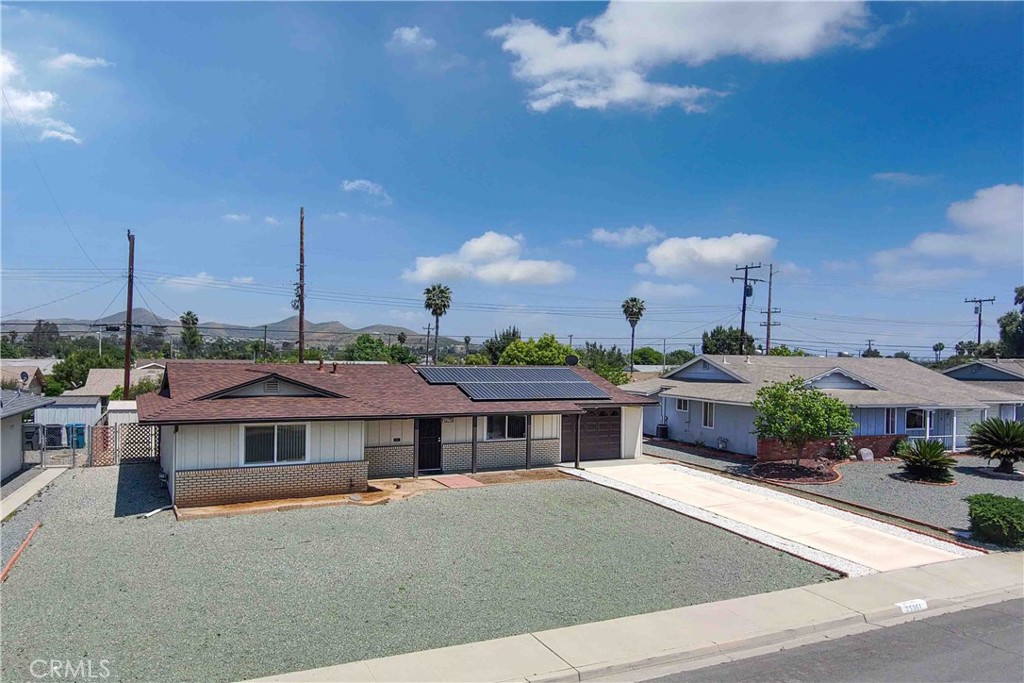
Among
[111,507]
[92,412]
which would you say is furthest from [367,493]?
[92,412]

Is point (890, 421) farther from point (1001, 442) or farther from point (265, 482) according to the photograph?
point (265, 482)

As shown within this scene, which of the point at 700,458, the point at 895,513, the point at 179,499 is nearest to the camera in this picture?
the point at 179,499

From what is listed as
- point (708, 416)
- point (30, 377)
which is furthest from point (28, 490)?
point (30, 377)

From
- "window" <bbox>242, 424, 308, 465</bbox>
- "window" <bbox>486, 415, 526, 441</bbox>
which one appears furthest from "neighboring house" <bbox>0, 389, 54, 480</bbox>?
"window" <bbox>486, 415, 526, 441</bbox>

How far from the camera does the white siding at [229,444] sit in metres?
16.7

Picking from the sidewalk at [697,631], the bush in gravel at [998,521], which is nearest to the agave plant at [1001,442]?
the bush in gravel at [998,521]

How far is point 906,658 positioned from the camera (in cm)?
892

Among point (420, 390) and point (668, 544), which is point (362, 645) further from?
point (420, 390)

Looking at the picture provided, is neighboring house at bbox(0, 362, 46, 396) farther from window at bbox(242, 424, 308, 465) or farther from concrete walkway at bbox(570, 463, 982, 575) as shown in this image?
concrete walkway at bbox(570, 463, 982, 575)

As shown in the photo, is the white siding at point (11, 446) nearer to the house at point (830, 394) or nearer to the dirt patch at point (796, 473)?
the house at point (830, 394)

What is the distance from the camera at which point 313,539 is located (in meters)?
13.8

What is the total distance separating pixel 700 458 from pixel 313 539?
1776cm

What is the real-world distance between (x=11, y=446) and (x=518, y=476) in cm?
1650

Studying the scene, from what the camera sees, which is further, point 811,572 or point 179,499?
point 179,499
